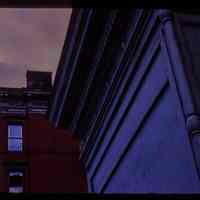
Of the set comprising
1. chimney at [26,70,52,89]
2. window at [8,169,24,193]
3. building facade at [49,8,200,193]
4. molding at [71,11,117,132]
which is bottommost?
building facade at [49,8,200,193]

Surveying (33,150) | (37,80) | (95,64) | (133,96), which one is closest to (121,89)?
(133,96)

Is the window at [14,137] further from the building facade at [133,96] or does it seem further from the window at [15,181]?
the building facade at [133,96]

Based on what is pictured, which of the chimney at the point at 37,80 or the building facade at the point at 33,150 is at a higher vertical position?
the chimney at the point at 37,80

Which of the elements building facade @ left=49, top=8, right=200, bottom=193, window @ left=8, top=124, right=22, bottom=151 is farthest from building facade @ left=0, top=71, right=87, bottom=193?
building facade @ left=49, top=8, right=200, bottom=193

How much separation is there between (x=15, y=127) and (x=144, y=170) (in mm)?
20195

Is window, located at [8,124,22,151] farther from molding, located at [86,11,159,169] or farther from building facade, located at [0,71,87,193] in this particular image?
molding, located at [86,11,159,169]

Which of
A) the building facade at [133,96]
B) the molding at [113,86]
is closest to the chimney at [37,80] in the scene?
the building facade at [133,96]

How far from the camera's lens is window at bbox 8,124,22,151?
26.5 m

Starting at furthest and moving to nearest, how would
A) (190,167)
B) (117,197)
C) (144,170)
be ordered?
1. (144,170)
2. (190,167)
3. (117,197)

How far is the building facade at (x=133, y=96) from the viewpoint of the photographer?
20.4 ft

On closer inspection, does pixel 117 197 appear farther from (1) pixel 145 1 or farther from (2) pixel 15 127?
(2) pixel 15 127

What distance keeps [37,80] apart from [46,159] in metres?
6.41

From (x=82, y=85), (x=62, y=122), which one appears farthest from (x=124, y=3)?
(x=62, y=122)

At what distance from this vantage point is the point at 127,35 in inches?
331
